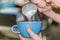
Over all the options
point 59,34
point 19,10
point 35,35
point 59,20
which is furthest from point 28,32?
point 59,34

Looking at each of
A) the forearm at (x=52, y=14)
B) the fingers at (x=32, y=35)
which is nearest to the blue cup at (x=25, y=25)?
the fingers at (x=32, y=35)

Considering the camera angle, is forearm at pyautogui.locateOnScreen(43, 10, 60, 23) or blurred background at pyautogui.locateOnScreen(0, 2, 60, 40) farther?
blurred background at pyautogui.locateOnScreen(0, 2, 60, 40)

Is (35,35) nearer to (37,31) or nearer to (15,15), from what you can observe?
(37,31)

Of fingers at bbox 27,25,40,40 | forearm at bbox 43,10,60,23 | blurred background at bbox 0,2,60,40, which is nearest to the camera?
fingers at bbox 27,25,40,40

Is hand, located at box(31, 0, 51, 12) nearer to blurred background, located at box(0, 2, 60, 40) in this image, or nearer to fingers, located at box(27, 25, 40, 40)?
fingers, located at box(27, 25, 40, 40)

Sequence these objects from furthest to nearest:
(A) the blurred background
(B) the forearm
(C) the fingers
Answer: (A) the blurred background < (B) the forearm < (C) the fingers

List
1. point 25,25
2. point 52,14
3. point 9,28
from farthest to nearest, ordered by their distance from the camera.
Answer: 1. point 9,28
2. point 52,14
3. point 25,25

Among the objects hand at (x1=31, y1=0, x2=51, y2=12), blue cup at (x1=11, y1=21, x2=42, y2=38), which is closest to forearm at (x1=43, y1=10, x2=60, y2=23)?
hand at (x1=31, y1=0, x2=51, y2=12)

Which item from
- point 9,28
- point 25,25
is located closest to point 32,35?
point 25,25

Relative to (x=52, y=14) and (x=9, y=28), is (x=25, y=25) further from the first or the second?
(x=9, y=28)

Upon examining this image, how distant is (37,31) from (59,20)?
0.21 metres

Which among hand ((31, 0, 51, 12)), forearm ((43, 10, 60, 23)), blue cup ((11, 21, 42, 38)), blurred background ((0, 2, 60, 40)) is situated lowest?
blurred background ((0, 2, 60, 40))

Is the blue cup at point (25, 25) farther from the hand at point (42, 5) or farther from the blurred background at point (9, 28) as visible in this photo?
the blurred background at point (9, 28)

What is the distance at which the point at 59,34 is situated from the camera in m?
1.03
